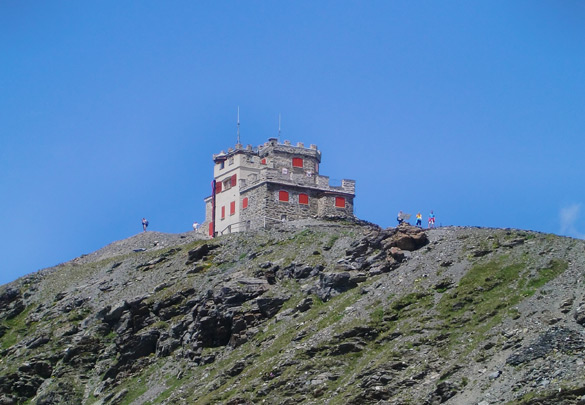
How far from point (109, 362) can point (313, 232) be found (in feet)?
72.1

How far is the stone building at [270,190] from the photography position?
13175 centimetres

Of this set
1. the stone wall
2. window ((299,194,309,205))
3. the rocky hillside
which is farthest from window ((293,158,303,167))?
the rocky hillside

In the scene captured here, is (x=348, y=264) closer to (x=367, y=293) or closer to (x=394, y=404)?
(x=367, y=293)

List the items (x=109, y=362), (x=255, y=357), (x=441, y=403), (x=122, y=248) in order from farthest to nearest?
(x=122, y=248) → (x=109, y=362) → (x=255, y=357) → (x=441, y=403)

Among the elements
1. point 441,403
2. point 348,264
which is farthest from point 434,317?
point 348,264

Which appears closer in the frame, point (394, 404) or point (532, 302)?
point (394, 404)

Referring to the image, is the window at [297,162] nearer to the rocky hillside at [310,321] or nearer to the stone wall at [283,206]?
the stone wall at [283,206]

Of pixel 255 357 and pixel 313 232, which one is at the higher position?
pixel 313 232

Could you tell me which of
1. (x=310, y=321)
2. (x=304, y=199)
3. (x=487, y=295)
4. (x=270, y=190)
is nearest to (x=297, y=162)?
(x=304, y=199)

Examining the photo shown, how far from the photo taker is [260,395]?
84312 mm

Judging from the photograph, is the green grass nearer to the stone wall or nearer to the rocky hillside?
the rocky hillside

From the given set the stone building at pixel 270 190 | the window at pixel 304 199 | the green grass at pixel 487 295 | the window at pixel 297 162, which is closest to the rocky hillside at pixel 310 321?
the green grass at pixel 487 295

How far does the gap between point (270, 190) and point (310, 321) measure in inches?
1526

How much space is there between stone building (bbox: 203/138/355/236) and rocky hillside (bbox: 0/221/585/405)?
645 centimetres
